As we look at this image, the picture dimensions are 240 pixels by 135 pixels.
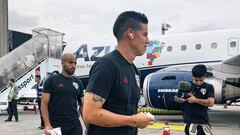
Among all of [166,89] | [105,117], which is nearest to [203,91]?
[105,117]

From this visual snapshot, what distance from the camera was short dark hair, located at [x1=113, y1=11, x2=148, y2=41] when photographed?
263 centimetres

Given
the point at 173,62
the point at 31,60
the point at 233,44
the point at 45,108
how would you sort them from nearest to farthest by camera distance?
the point at 45,108, the point at 233,44, the point at 173,62, the point at 31,60

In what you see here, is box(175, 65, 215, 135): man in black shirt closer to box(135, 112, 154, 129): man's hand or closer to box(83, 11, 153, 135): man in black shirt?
box(83, 11, 153, 135): man in black shirt

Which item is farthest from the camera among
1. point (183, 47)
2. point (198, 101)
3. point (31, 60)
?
point (31, 60)

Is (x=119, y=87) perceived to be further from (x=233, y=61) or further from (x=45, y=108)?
(x=233, y=61)

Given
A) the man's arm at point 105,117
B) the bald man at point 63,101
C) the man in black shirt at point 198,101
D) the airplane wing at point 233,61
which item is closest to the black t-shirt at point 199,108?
the man in black shirt at point 198,101

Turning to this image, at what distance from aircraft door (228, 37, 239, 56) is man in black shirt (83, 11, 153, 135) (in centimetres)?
1227

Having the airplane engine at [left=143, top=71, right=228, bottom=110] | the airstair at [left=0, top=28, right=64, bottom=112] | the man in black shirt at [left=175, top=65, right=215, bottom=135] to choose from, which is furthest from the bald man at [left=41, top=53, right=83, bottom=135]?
the airstair at [left=0, top=28, right=64, bottom=112]

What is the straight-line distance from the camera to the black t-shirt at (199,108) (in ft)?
17.4

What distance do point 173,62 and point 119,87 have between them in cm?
1324

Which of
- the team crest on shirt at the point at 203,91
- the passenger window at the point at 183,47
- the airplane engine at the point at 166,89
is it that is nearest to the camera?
the team crest on shirt at the point at 203,91

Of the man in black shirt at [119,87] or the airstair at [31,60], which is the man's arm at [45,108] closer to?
the man in black shirt at [119,87]

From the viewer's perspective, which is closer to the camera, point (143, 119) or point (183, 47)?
point (143, 119)

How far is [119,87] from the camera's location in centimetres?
255
